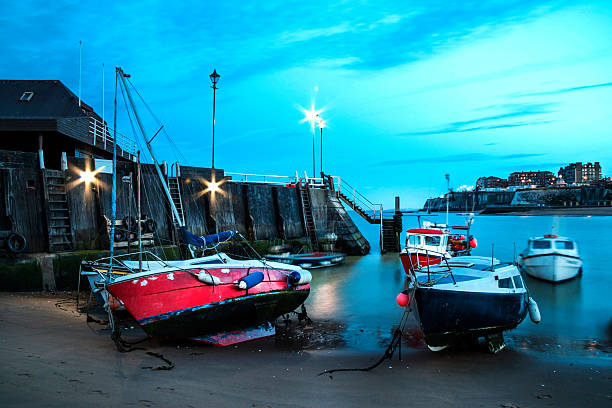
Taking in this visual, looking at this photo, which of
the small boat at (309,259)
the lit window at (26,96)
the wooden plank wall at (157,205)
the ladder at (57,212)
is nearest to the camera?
the wooden plank wall at (157,205)

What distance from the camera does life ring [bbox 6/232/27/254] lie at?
1777cm

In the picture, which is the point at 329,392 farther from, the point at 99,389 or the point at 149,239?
the point at 149,239

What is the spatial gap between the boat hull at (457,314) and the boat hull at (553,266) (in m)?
14.6

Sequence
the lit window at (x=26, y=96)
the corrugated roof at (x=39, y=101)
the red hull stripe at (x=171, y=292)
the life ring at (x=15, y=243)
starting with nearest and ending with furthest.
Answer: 1. the red hull stripe at (x=171, y=292)
2. the life ring at (x=15, y=243)
3. the corrugated roof at (x=39, y=101)
4. the lit window at (x=26, y=96)

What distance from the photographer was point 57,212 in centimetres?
1967

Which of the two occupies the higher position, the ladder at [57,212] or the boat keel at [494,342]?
the ladder at [57,212]

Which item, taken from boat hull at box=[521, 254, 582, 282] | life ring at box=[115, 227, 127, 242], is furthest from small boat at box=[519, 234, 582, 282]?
life ring at box=[115, 227, 127, 242]

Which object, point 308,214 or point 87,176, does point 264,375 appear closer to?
point 87,176

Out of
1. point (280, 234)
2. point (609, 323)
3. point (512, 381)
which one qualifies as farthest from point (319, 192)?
point (512, 381)

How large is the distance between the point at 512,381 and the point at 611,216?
196 metres

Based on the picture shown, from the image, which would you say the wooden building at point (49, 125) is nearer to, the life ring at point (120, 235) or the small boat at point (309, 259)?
the life ring at point (120, 235)

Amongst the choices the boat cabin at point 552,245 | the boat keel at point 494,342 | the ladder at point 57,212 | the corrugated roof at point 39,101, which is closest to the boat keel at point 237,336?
the boat keel at point 494,342

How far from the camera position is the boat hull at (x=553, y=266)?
24.8m

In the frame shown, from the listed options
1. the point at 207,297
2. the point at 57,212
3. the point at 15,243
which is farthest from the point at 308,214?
the point at 207,297
